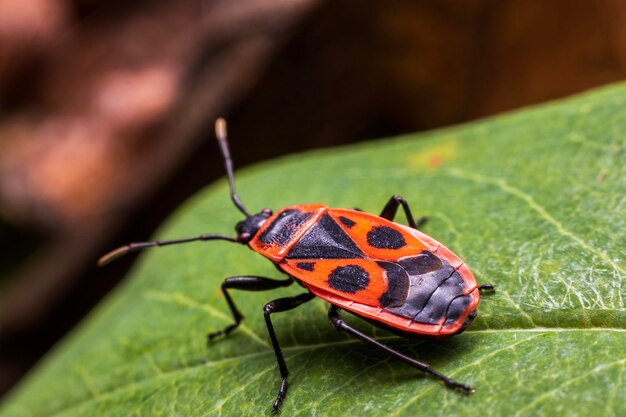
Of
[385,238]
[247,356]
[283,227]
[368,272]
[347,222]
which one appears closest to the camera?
[368,272]

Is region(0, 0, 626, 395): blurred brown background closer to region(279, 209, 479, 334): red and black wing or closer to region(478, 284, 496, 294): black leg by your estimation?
region(279, 209, 479, 334): red and black wing

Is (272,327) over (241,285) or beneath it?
beneath

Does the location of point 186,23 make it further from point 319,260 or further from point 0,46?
point 319,260

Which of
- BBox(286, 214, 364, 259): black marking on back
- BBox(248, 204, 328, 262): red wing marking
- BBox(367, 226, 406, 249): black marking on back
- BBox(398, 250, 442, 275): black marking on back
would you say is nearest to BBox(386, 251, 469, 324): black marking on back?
BBox(398, 250, 442, 275): black marking on back

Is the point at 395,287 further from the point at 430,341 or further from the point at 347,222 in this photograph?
the point at 347,222

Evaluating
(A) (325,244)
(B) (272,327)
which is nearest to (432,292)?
(A) (325,244)

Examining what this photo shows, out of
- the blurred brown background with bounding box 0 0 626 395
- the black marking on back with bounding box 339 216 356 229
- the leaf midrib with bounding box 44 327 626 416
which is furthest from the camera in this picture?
the blurred brown background with bounding box 0 0 626 395
